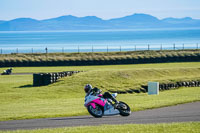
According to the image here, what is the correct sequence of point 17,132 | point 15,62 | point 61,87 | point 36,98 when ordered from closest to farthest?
point 17,132 < point 36,98 < point 61,87 < point 15,62

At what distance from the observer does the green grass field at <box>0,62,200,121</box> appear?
21.3m

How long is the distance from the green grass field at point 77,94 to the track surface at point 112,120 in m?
1.27

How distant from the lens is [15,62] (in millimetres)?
58844

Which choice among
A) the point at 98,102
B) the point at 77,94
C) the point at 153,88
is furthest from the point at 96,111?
the point at 77,94

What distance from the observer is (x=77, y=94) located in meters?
31.6

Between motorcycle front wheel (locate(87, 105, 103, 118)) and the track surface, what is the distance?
189mm

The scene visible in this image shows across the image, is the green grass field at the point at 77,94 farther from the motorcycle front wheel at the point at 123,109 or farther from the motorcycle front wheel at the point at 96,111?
the motorcycle front wheel at the point at 123,109

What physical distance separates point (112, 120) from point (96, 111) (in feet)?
2.55

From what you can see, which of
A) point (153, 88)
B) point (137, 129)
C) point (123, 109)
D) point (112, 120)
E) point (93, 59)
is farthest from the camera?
point (93, 59)

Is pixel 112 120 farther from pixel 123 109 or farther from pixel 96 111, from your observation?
pixel 123 109

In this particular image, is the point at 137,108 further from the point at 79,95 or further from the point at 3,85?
the point at 3,85

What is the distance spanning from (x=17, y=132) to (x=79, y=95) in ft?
53.5

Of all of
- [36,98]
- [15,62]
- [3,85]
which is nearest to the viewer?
[36,98]

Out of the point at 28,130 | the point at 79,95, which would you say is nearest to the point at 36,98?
the point at 79,95
